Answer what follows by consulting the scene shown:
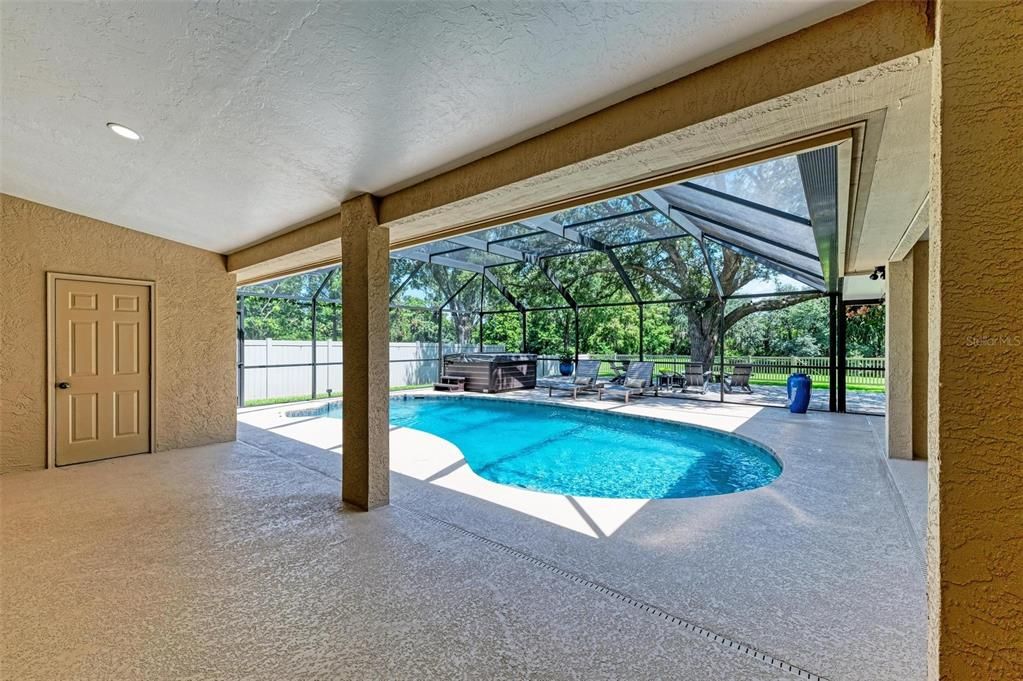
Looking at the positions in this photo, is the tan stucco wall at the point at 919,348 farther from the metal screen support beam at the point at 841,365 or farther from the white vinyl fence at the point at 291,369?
the white vinyl fence at the point at 291,369

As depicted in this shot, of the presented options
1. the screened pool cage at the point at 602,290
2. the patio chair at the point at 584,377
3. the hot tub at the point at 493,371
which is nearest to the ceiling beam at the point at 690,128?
the screened pool cage at the point at 602,290

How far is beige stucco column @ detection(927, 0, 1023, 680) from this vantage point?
1.03 metres

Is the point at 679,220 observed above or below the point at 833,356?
above

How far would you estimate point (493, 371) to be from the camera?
1200 cm

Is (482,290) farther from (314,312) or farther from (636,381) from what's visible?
(636,381)

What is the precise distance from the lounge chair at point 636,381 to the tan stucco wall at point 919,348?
5.80m

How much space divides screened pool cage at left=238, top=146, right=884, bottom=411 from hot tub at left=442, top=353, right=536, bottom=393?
1.19 m

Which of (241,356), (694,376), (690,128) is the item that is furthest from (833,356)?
(241,356)

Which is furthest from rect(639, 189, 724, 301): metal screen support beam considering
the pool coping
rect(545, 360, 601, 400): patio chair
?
the pool coping

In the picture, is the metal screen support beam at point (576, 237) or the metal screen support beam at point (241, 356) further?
the metal screen support beam at point (241, 356)

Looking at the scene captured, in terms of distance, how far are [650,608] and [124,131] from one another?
404 cm

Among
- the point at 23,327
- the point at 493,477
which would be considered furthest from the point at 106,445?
the point at 493,477

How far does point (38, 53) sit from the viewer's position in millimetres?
1962

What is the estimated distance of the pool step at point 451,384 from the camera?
12303 millimetres
